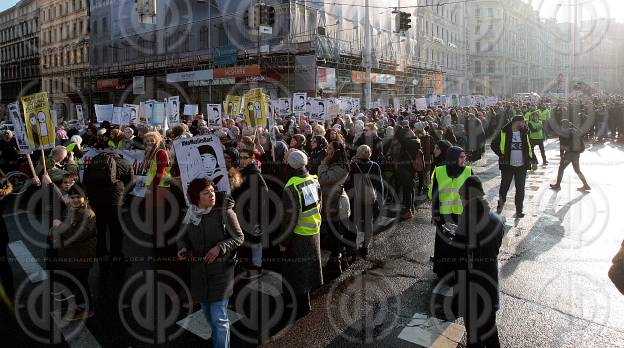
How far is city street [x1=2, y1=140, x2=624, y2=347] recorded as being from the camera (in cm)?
454

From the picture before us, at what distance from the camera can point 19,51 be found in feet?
244

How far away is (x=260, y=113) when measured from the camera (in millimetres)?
9883

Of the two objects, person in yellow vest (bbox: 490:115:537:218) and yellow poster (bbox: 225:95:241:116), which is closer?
person in yellow vest (bbox: 490:115:537:218)

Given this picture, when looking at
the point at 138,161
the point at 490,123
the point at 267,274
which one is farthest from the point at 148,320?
the point at 490,123

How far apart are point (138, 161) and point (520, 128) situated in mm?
6723

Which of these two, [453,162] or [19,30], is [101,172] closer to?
[453,162]

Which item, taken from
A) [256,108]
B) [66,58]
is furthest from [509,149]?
[66,58]

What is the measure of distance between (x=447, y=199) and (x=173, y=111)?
8999mm

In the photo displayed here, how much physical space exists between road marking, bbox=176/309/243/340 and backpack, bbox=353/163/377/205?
2.44m

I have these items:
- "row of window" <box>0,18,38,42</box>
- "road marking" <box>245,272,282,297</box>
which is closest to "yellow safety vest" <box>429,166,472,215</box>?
"road marking" <box>245,272,282,297</box>

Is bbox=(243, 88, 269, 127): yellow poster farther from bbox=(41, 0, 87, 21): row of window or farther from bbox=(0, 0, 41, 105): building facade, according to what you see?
bbox=(0, 0, 41, 105): building facade

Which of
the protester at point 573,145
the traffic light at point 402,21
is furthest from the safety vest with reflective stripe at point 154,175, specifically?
the traffic light at point 402,21

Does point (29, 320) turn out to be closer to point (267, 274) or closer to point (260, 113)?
point (267, 274)

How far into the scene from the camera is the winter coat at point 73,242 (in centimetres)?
484
